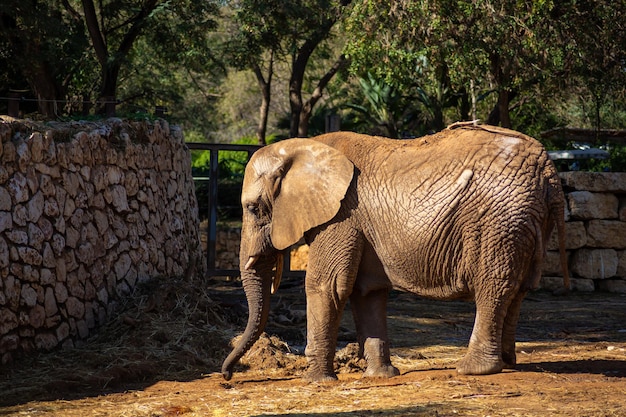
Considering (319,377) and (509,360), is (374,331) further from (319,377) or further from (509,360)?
(509,360)

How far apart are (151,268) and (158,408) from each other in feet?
11.8

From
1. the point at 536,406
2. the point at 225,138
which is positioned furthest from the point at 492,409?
the point at 225,138

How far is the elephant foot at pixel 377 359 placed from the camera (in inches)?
302

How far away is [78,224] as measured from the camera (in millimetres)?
9000

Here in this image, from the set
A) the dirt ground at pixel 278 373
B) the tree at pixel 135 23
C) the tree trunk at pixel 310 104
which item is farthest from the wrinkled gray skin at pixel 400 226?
the tree trunk at pixel 310 104

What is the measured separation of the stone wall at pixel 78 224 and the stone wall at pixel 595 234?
23.0 feet

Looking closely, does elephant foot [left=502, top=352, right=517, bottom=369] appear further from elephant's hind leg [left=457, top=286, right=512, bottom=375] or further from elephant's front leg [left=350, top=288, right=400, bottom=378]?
elephant's front leg [left=350, top=288, right=400, bottom=378]

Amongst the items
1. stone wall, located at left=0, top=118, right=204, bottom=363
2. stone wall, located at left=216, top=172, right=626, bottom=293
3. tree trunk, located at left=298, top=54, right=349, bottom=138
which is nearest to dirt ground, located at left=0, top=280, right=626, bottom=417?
stone wall, located at left=0, top=118, right=204, bottom=363

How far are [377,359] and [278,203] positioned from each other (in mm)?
1454

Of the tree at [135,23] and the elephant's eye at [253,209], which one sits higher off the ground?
the tree at [135,23]

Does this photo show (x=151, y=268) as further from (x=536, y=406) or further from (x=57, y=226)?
(x=536, y=406)

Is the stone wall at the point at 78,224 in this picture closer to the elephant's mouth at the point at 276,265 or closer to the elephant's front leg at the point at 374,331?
the elephant's mouth at the point at 276,265

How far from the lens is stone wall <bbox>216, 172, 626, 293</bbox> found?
50.4ft

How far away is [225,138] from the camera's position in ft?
151
